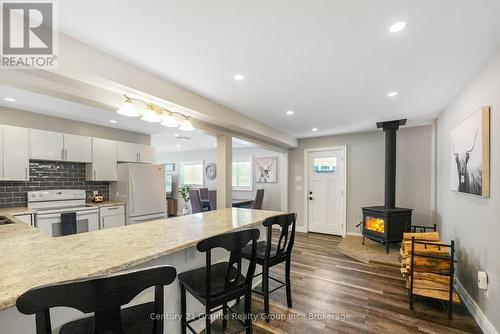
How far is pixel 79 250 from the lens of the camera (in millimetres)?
1254

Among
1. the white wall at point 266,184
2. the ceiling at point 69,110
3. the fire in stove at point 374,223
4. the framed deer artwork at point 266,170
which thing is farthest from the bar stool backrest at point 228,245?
the framed deer artwork at point 266,170

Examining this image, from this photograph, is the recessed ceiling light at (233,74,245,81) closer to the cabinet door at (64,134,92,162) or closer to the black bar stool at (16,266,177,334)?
the black bar stool at (16,266,177,334)

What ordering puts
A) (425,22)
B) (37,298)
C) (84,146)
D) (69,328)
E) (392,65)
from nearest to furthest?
(37,298) → (69,328) → (425,22) → (392,65) → (84,146)

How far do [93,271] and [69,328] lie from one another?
10.0 inches

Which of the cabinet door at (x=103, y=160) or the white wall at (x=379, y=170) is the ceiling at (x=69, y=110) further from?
the white wall at (x=379, y=170)

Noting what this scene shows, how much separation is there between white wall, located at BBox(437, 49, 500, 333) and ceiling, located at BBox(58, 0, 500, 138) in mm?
190

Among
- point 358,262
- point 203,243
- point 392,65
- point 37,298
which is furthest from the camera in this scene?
point 358,262

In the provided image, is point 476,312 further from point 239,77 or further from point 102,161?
point 102,161

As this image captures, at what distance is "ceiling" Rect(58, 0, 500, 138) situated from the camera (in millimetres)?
1334

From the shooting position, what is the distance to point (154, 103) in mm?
2393

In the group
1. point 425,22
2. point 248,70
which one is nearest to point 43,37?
point 248,70

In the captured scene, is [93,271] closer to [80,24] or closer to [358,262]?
[80,24]

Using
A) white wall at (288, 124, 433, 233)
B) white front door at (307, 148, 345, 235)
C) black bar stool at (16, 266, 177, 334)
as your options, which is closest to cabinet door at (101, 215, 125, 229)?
black bar stool at (16, 266, 177, 334)

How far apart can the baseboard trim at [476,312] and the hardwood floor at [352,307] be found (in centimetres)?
5
